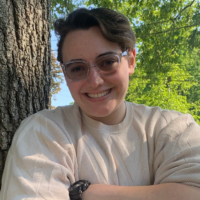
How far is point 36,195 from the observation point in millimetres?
1098

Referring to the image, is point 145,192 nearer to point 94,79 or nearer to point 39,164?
point 39,164

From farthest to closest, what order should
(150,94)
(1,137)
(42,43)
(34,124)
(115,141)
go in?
(150,94)
(42,43)
(1,137)
(115,141)
(34,124)

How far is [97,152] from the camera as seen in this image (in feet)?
4.78

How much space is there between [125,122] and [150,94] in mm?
10370

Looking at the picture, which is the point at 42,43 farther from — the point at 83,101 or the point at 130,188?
the point at 130,188

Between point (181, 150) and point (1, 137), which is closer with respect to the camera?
point (181, 150)

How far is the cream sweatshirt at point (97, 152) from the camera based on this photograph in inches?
46.3

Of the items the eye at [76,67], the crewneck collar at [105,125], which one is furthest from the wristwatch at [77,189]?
the eye at [76,67]

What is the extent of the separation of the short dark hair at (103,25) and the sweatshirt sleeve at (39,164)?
1.99 feet

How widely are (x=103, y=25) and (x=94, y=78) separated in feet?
1.27

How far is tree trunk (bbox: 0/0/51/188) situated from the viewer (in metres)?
1.67

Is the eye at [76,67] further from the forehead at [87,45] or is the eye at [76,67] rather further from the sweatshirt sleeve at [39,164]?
the sweatshirt sleeve at [39,164]

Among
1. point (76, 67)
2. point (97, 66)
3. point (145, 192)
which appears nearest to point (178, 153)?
point (145, 192)

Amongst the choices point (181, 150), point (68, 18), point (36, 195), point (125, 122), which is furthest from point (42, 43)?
point (181, 150)
